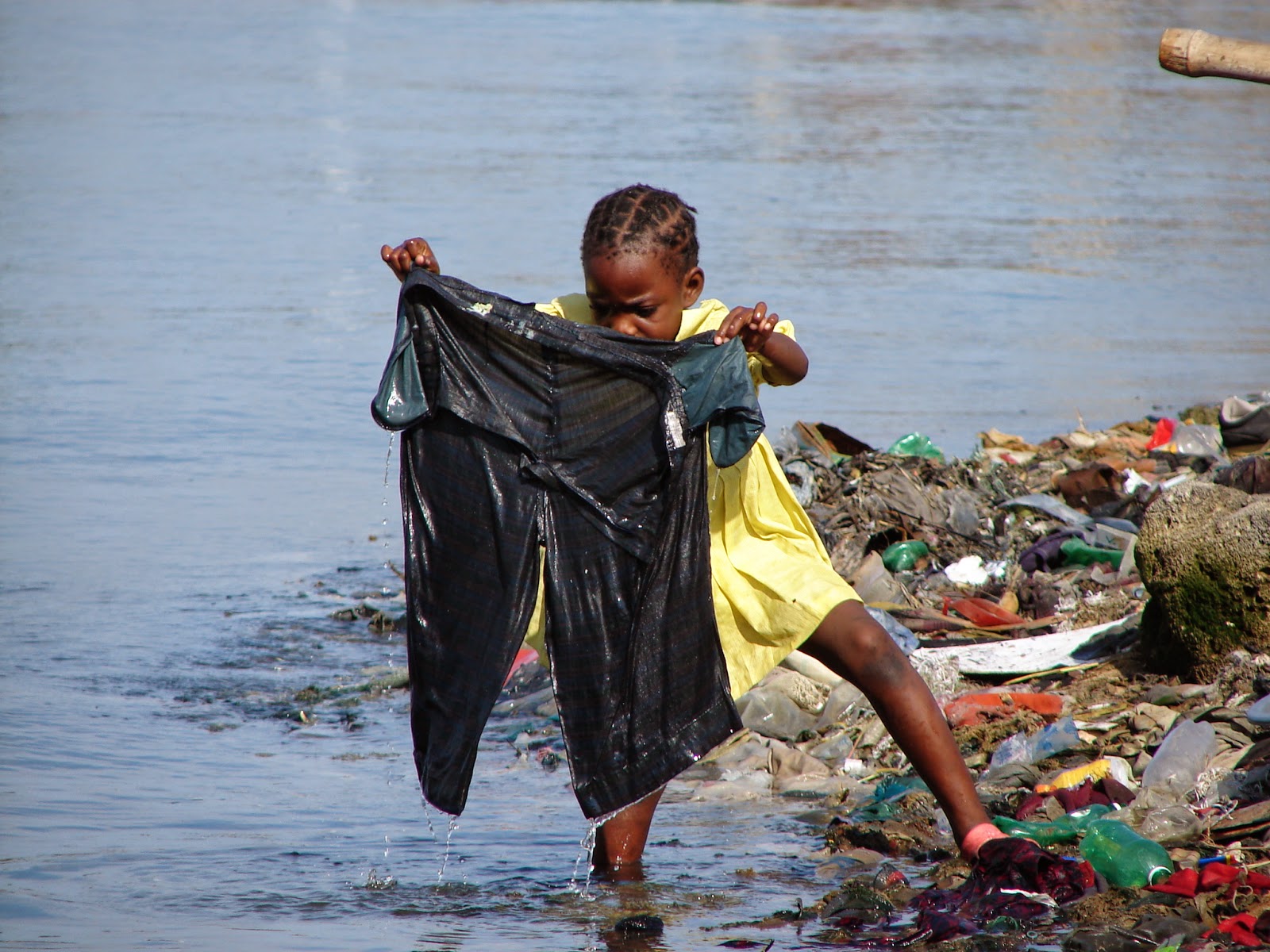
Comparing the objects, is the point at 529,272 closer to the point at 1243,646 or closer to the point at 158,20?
the point at 1243,646

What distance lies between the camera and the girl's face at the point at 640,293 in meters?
3.75

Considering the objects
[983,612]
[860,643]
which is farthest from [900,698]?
[983,612]

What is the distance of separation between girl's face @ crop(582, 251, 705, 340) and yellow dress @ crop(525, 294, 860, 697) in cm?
8

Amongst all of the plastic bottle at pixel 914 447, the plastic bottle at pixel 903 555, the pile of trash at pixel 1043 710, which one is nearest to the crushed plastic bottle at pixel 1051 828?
the pile of trash at pixel 1043 710

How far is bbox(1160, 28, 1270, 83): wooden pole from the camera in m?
4.36

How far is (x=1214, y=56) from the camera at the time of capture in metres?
4.39

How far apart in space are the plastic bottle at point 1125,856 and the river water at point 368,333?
0.75 meters

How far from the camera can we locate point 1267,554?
4.92 m

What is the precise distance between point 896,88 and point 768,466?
2209 cm

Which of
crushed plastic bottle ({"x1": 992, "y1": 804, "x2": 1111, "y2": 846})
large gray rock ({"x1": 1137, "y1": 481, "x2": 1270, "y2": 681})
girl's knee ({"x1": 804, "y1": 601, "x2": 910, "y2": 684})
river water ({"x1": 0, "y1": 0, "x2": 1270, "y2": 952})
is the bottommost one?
river water ({"x1": 0, "y1": 0, "x2": 1270, "y2": 952})

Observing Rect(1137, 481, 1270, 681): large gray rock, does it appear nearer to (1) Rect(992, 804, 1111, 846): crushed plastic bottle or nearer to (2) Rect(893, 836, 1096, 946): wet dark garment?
(1) Rect(992, 804, 1111, 846): crushed plastic bottle

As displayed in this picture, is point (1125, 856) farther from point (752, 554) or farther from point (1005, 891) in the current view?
point (752, 554)

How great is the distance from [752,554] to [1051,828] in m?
1.16

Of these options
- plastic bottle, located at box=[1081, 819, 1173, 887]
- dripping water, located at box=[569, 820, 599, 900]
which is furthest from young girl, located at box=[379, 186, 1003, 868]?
dripping water, located at box=[569, 820, 599, 900]
